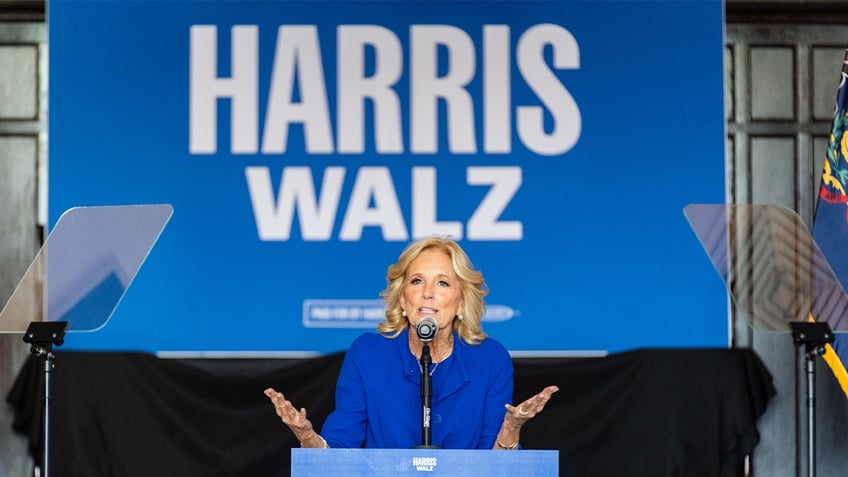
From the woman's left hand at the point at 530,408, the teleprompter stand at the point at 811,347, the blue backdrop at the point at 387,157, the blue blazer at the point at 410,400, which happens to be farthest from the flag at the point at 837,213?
the woman's left hand at the point at 530,408

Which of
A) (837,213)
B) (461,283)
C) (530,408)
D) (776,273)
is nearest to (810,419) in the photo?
(776,273)

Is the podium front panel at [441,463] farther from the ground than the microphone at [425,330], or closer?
closer

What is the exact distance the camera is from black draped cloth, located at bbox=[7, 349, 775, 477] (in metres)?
5.58

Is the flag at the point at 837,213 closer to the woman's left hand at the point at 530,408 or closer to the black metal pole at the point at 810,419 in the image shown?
the black metal pole at the point at 810,419

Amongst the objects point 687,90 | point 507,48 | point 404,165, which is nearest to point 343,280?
point 404,165

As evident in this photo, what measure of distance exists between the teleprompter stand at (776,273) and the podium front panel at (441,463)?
84.2 inches

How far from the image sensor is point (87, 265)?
4484 millimetres

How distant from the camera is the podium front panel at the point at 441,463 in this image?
2781mm

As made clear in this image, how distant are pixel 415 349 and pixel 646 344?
2240 mm

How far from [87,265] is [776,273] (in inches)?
105

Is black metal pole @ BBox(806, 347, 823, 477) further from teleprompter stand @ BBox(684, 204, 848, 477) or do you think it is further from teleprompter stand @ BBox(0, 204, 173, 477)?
teleprompter stand @ BBox(0, 204, 173, 477)

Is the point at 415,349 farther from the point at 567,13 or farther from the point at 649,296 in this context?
the point at 567,13

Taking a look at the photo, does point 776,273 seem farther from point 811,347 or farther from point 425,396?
point 425,396

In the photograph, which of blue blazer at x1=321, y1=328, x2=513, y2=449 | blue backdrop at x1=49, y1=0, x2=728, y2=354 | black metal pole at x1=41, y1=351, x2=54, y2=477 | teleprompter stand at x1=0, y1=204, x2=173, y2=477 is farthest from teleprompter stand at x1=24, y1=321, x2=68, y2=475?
blue backdrop at x1=49, y1=0, x2=728, y2=354
